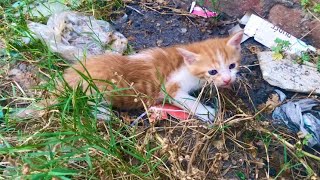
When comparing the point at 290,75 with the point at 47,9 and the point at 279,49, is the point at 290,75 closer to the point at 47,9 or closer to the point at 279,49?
the point at 279,49

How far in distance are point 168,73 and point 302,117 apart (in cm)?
78

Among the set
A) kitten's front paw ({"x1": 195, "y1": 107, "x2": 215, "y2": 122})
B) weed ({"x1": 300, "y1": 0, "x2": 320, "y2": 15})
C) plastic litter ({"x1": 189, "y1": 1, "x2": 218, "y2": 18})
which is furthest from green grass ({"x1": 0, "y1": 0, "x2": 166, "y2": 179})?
weed ({"x1": 300, "y1": 0, "x2": 320, "y2": 15})

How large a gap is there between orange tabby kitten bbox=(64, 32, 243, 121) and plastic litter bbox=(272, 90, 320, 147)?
34 centimetres

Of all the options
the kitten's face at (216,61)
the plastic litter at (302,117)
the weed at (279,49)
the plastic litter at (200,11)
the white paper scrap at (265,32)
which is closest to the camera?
the plastic litter at (302,117)

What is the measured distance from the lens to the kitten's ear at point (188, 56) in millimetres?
2727

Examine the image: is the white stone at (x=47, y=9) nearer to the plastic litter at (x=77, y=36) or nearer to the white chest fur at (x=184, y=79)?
the plastic litter at (x=77, y=36)

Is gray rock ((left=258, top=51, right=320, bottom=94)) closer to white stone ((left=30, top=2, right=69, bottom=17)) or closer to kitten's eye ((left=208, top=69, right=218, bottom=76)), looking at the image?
kitten's eye ((left=208, top=69, right=218, bottom=76))

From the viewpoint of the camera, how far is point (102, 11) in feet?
11.8

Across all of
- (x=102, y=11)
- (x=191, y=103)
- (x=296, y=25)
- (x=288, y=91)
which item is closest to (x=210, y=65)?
(x=191, y=103)

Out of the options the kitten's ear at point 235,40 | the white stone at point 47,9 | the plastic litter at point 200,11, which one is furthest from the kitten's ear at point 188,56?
the white stone at point 47,9

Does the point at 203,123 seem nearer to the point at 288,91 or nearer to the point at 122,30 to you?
the point at 288,91

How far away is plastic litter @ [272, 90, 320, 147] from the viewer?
2.66m

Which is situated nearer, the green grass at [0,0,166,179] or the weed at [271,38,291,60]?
the green grass at [0,0,166,179]

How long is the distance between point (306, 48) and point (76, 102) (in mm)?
1526
